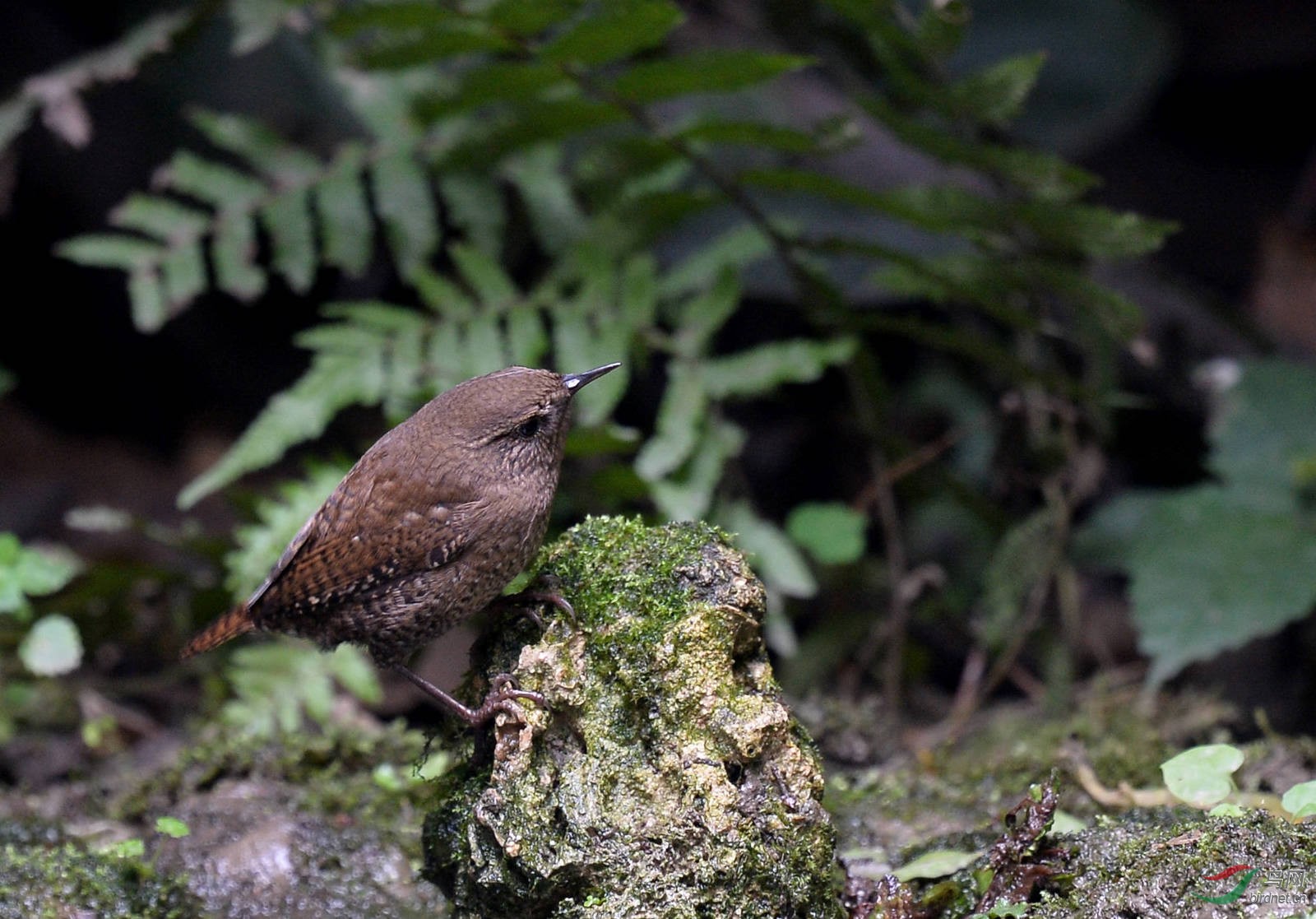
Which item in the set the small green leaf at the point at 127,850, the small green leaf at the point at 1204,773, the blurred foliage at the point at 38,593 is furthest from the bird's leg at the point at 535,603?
the blurred foliage at the point at 38,593

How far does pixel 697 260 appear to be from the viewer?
4445 millimetres

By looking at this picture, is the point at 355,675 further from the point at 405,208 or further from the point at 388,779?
the point at 405,208

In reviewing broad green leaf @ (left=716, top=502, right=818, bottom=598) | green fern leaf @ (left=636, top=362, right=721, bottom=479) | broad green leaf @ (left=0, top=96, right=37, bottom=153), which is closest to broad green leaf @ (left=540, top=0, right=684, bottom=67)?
green fern leaf @ (left=636, top=362, right=721, bottom=479)

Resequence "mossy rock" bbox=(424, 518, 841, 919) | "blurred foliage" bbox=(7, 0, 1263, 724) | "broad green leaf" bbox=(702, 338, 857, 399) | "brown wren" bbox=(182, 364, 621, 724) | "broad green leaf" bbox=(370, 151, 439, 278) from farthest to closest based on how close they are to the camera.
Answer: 1. "broad green leaf" bbox=(370, 151, 439, 278)
2. "broad green leaf" bbox=(702, 338, 857, 399)
3. "blurred foliage" bbox=(7, 0, 1263, 724)
4. "brown wren" bbox=(182, 364, 621, 724)
5. "mossy rock" bbox=(424, 518, 841, 919)

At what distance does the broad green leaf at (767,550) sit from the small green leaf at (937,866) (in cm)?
134

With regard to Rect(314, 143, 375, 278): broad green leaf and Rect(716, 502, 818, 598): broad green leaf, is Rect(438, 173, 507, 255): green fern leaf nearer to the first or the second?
Rect(314, 143, 375, 278): broad green leaf

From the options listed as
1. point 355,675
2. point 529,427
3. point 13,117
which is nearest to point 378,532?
point 529,427

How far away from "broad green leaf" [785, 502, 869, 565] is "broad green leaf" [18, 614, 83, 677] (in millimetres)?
2502

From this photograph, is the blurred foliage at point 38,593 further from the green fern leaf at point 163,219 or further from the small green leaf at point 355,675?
the green fern leaf at point 163,219

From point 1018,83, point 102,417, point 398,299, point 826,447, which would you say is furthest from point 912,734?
point 102,417

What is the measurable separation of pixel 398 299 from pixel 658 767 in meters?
3.65

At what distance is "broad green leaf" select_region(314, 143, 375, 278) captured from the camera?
4.39m

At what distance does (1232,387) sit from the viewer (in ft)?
15.2

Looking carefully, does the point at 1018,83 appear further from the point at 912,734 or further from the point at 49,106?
the point at 49,106
